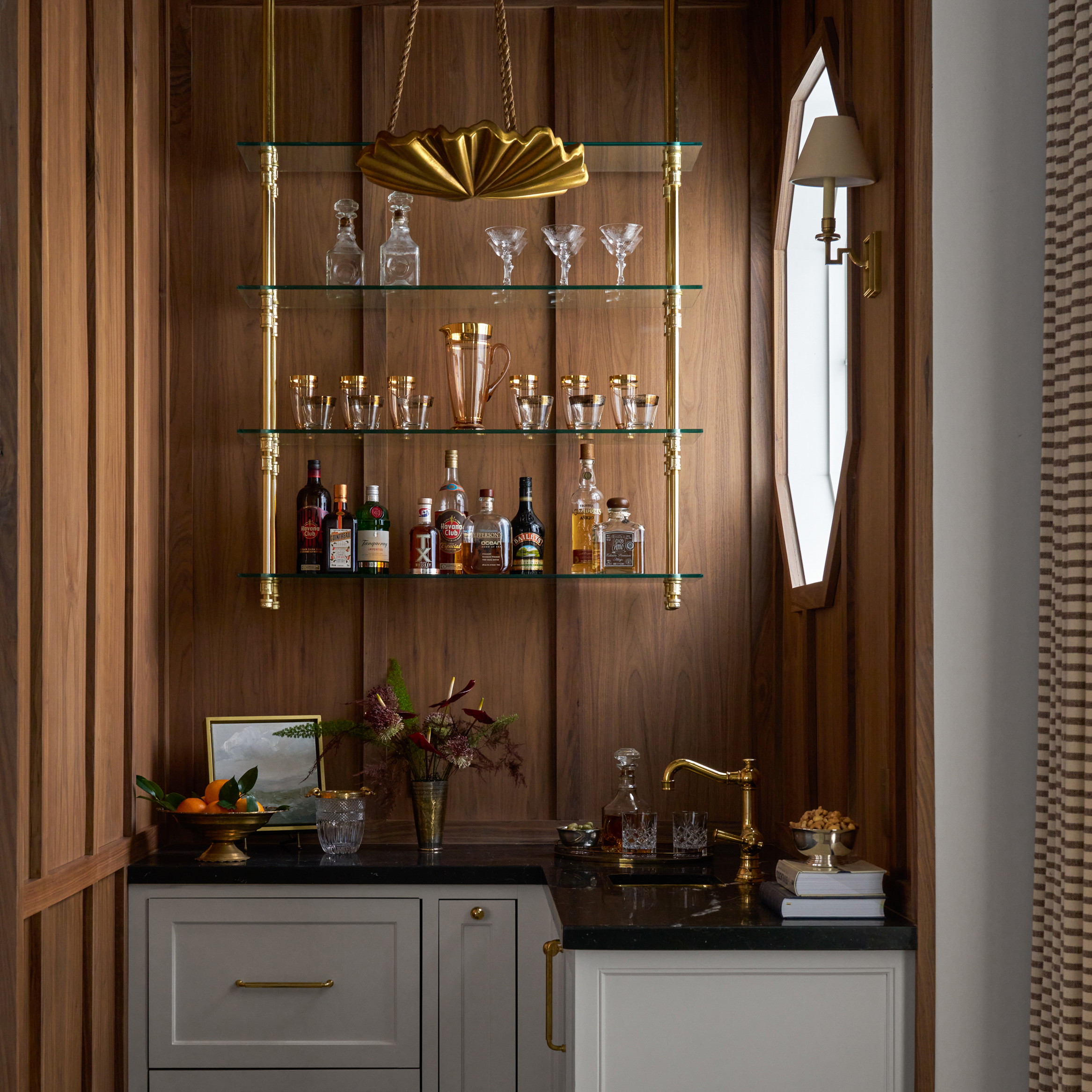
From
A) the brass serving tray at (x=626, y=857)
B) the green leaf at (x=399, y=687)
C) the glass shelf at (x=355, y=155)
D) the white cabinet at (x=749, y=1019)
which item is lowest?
the white cabinet at (x=749, y=1019)

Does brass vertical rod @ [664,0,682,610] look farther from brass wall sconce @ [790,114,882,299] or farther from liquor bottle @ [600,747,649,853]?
brass wall sconce @ [790,114,882,299]

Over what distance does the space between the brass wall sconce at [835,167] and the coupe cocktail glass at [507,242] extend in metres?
0.88

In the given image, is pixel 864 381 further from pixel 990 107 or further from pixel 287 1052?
pixel 287 1052

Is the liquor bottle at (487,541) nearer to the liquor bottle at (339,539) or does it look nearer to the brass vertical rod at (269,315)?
the liquor bottle at (339,539)

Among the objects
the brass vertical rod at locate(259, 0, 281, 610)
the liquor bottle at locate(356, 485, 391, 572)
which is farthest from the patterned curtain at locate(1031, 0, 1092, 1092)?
the brass vertical rod at locate(259, 0, 281, 610)

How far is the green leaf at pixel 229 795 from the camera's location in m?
2.70

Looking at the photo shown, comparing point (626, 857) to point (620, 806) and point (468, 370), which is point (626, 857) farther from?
point (468, 370)

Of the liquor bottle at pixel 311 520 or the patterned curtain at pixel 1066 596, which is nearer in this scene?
the patterned curtain at pixel 1066 596

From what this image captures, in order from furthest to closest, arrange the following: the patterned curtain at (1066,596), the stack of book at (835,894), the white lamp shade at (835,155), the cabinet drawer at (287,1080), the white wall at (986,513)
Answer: the cabinet drawer at (287,1080) → the white lamp shade at (835,155) → the stack of book at (835,894) → the white wall at (986,513) → the patterned curtain at (1066,596)

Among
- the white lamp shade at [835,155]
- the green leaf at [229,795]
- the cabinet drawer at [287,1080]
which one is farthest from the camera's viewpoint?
the green leaf at [229,795]

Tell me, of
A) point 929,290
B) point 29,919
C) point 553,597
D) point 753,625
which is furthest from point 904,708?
point 29,919

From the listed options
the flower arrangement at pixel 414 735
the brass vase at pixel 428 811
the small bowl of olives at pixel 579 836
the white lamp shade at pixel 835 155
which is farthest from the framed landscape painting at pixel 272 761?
the white lamp shade at pixel 835 155

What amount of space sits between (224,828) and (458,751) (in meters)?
0.56

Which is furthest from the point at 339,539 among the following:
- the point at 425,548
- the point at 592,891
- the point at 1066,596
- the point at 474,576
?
the point at 1066,596
